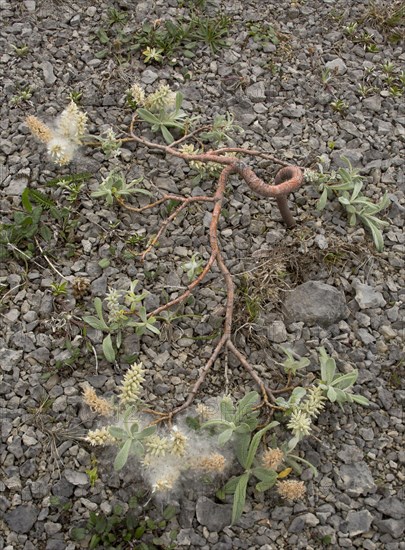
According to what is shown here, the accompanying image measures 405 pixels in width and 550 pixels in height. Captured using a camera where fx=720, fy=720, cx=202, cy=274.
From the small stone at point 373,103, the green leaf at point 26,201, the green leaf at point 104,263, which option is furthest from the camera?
the small stone at point 373,103

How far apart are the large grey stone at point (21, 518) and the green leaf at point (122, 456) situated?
373mm

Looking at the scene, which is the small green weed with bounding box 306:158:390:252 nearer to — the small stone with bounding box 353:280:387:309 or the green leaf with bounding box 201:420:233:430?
the small stone with bounding box 353:280:387:309

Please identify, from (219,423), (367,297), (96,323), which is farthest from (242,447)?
(367,297)

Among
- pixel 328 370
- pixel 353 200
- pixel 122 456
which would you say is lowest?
pixel 122 456

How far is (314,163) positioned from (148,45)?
1.24 meters

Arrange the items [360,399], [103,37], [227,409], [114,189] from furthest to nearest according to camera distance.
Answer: [103,37], [114,189], [360,399], [227,409]

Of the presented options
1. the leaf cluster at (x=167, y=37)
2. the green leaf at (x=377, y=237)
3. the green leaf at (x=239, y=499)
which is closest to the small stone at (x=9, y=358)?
the green leaf at (x=239, y=499)

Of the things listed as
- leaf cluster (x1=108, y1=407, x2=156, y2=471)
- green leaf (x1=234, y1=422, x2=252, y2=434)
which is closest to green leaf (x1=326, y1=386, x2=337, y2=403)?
green leaf (x1=234, y1=422, x2=252, y2=434)

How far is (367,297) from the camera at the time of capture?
134 inches

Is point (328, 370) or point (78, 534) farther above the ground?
point (328, 370)

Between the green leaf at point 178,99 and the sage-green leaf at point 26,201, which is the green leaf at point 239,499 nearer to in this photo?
the sage-green leaf at point 26,201

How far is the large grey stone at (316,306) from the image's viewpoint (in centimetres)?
331

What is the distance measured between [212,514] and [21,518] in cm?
75

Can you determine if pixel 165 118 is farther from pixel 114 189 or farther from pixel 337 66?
pixel 337 66
